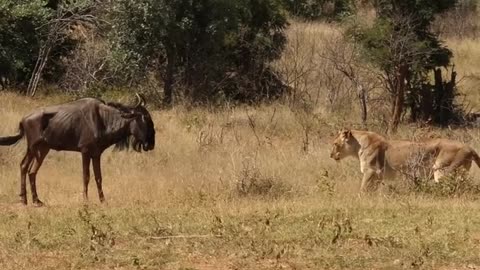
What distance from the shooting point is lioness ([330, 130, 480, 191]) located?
472 inches

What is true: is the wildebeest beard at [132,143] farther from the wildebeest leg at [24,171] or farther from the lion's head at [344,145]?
the lion's head at [344,145]

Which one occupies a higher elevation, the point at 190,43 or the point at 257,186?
the point at 190,43

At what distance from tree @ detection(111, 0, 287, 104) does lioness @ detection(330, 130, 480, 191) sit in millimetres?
11727

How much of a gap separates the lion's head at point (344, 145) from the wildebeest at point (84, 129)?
116 inches

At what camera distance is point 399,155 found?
12.4 m

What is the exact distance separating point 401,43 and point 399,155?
951 centimetres

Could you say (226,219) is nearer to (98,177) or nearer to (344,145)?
(98,177)

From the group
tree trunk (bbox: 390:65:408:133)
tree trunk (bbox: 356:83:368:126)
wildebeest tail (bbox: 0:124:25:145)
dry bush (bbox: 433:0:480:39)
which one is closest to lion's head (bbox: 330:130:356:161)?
wildebeest tail (bbox: 0:124:25:145)

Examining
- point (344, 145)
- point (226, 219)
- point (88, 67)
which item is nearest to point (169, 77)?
point (88, 67)

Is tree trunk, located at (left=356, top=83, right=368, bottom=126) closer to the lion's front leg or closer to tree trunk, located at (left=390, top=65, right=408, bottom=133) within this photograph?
tree trunk, located at (left=390, top=65, right=408, bottom=133)

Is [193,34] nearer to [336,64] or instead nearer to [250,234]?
[336,64]

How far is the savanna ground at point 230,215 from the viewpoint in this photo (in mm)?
7320

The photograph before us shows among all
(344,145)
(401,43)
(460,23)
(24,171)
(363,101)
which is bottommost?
(363,101)

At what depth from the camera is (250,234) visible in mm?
8133
